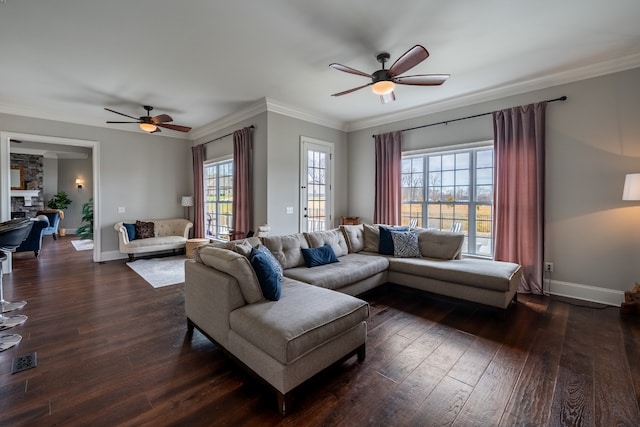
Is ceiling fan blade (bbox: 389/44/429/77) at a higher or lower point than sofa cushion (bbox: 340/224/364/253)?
higher

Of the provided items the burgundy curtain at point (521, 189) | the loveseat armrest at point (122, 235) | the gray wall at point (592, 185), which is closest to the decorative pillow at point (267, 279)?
the burgundy curtain at point (521, 189)

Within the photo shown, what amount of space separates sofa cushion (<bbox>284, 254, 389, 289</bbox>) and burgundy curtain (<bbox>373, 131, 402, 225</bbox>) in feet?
5.45

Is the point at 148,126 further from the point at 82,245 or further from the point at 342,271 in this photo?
the point at 82,245

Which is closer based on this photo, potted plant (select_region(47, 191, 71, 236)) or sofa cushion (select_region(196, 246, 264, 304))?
sofa cushion (select_region(196, 246, 264, 304))

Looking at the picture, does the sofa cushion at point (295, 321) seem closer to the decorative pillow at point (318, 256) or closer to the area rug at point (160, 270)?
the decorative pillow at point (318, 256)

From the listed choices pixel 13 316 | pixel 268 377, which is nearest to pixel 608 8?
pixel 268 377

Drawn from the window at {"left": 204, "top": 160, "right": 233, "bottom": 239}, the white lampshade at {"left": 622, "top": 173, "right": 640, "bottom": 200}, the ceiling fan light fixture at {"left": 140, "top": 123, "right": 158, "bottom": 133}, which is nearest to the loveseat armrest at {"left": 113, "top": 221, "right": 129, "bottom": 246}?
the window at {"left": 204, "top": 160, "right": 233, "bottom": 239}

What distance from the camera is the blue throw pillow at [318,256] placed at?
358cm

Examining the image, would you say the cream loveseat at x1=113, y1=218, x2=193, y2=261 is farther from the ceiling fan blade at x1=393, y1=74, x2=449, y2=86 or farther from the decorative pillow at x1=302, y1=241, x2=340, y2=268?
the ceiling fan blade at x1=393, y1=74, x2=449, y2=86

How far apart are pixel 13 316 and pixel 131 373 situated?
2.18 meters

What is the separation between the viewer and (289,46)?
10.2 feet

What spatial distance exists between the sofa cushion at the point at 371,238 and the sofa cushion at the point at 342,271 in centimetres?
45

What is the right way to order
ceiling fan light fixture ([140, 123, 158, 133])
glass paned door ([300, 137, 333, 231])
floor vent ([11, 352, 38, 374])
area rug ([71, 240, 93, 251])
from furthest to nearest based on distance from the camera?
1. area rug ([71, 240, 93, 251])
2. glass paned door ([300, 137, 333, 231])
3. ceiling fan light fixture ([140, 123, 158, 133])
4. floor vent ([11, 352, 38, 374])

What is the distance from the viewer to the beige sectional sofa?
6.04ft
